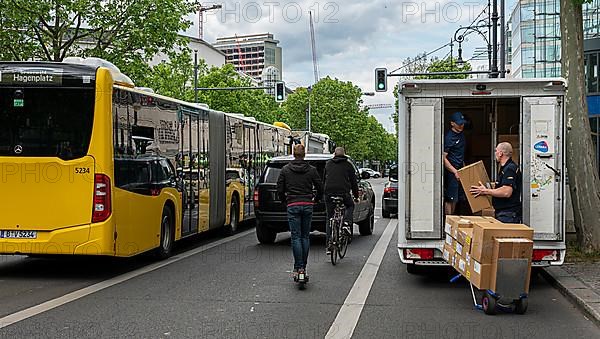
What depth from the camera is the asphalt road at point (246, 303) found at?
749 centimetres

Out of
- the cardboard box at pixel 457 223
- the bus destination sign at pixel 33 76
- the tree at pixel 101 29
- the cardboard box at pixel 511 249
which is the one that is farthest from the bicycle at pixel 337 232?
the tree at pixel 101 29

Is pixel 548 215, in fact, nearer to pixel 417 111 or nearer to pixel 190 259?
pixel 417 111

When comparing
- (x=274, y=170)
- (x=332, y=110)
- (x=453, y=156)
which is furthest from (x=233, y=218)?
(x=332, y=110)

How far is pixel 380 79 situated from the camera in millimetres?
31562

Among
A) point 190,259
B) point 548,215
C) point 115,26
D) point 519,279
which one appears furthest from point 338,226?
point 115,26

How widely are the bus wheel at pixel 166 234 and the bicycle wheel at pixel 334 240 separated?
9.23 feet

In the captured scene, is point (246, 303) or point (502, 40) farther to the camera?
point (502, 40)

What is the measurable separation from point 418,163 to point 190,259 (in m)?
4.93

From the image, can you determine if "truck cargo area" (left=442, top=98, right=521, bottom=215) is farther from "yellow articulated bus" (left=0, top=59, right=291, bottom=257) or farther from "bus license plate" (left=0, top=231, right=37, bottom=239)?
"bus license plate" (left=0, top=231, right=37, bottom=239)

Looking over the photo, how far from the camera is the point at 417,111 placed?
10.0m

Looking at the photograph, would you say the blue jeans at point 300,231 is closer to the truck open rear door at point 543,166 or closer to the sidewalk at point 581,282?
the truck open rear door at point 543,166

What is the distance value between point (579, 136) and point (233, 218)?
860 cm

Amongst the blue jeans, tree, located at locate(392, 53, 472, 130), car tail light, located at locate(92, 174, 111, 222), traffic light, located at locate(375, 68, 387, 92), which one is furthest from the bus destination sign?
tree, located at locate(392, 53, 472, 130)

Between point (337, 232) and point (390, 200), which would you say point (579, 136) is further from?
point (390, 200)
